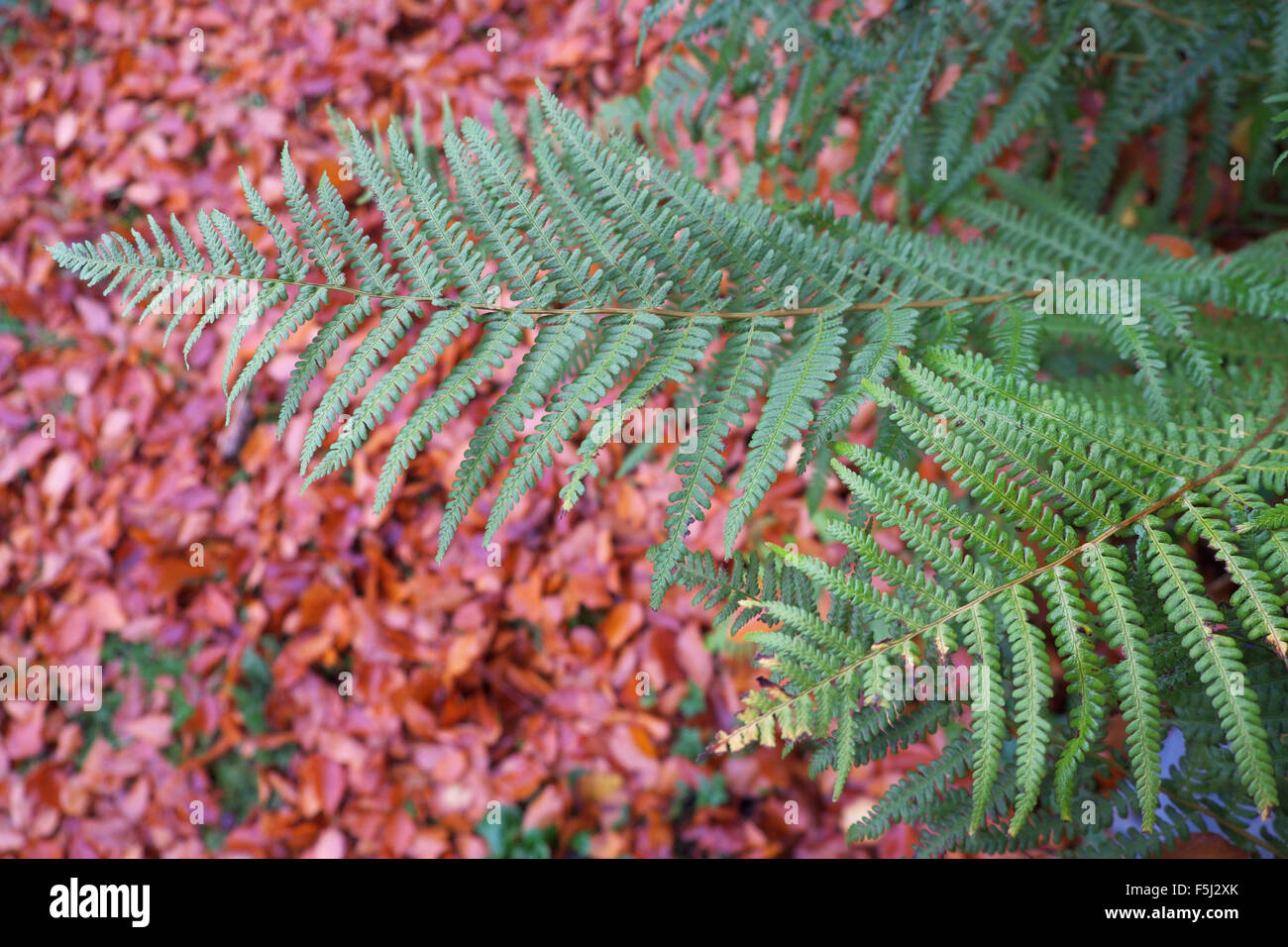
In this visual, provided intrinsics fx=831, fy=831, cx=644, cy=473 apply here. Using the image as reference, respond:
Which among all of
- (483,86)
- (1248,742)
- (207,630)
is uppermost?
(483,86)

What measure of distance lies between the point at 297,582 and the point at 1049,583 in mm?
2081

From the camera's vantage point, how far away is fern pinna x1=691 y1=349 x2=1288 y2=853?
86 centimetres

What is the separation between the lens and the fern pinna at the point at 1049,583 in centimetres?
86

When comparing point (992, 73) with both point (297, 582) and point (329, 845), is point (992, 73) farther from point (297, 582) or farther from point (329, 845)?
point (329, 845)

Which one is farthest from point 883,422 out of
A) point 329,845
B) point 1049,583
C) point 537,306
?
point 329,845

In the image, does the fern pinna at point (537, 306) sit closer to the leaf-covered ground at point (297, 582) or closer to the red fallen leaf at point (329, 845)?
the leaf-covered ground at point (297, 582)

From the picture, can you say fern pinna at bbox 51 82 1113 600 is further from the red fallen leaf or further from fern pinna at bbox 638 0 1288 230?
the red fallen leaf

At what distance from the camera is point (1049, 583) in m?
0.91

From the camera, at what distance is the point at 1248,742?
815 mm

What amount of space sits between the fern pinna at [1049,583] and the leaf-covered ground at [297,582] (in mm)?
1076

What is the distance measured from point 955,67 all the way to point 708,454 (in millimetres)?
Result: 1643

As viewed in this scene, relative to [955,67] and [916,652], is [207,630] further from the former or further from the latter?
[955,67]

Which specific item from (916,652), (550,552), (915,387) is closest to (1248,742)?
(916,652)

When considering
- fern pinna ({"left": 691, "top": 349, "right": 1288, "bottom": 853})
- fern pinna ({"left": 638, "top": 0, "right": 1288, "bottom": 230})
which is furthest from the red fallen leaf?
fern pinna ({"left": 638, "top": 0, "right": 1288, "bottom": 230})
